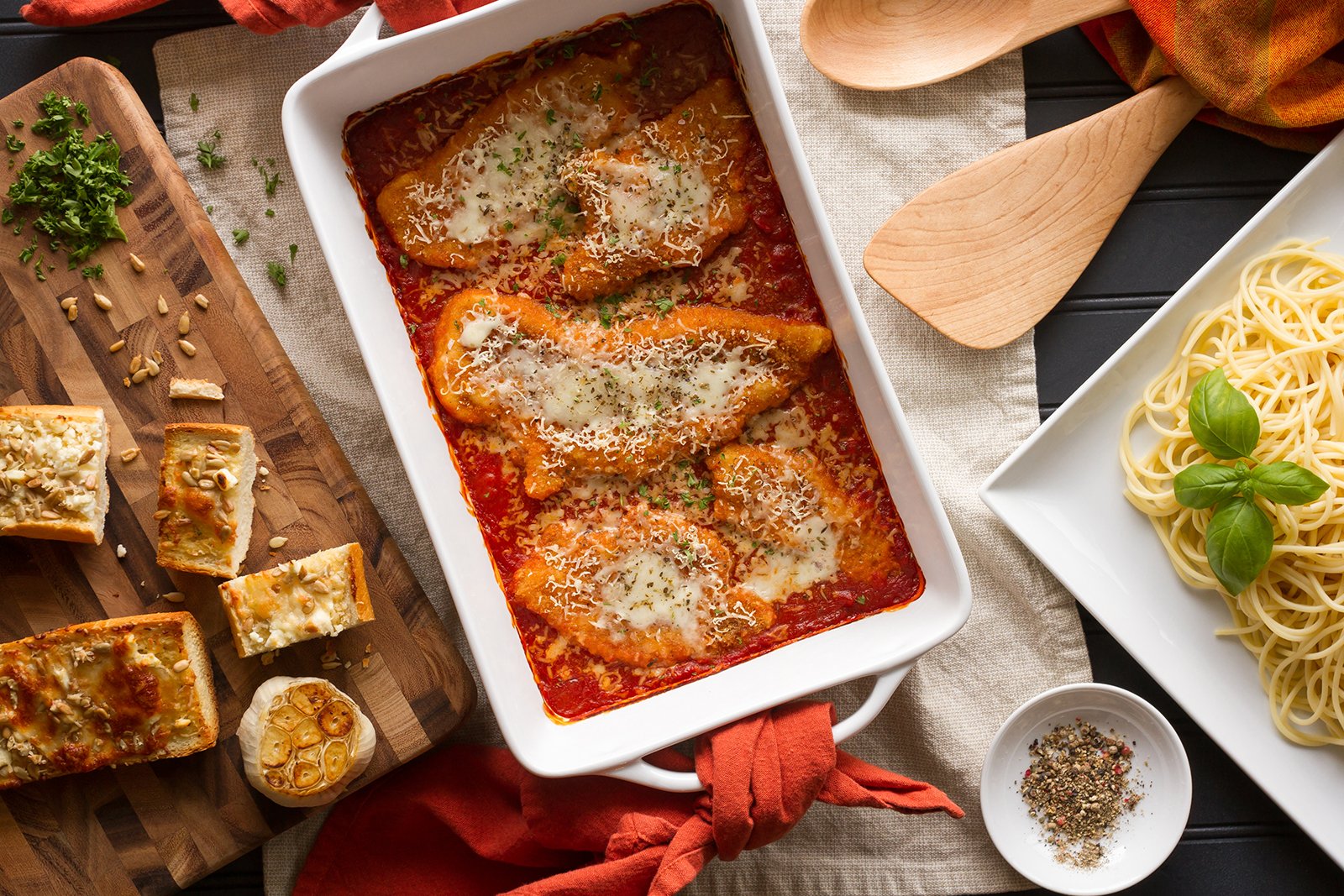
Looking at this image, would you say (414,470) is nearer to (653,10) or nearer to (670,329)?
(670,329)

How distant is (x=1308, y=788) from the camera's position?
2943 millimetres

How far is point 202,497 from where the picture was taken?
2574mm

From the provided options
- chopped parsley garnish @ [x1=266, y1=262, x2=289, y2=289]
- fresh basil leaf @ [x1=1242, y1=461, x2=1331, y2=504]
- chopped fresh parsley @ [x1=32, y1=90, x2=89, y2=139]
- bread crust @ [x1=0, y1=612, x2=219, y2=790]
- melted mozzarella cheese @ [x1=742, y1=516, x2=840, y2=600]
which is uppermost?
chopped fresh parsley @ [x1=32, y1=90, x2=89, y2=139]

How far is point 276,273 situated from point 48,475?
2.91 ft

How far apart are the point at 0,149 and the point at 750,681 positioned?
2764 mm

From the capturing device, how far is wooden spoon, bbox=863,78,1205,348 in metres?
2.96

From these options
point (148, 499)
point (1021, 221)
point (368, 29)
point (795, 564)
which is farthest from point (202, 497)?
point (1021, 221)

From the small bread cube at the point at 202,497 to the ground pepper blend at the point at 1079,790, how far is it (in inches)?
101

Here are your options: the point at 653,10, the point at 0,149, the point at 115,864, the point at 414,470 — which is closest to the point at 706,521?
the point at 414,470

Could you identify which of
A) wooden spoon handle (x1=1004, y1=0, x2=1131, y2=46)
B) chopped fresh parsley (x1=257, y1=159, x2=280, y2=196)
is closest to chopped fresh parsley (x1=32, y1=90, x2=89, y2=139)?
chopped fresh parsley (x1=257, y1=159, x2=280, y2=196)

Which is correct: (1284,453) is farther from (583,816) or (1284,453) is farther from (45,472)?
(45,472)

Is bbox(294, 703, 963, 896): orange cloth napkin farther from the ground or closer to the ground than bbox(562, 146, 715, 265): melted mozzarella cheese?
closer to the ground

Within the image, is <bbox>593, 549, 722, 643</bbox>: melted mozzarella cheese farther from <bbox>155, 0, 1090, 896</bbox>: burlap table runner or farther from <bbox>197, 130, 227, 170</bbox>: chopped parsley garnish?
<bbox>197, 130, 227, 170</bbox>: chopped parsley garnish

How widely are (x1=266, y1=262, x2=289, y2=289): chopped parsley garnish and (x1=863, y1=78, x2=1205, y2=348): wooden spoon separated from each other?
190 centimetres
